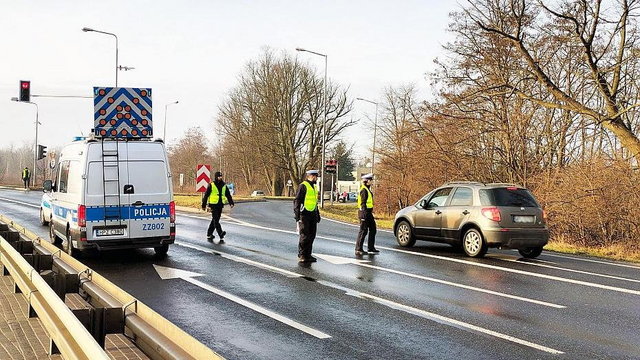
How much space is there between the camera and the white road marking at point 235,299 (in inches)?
271

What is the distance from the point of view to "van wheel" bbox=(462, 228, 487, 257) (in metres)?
13.6

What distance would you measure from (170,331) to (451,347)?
10.4ft

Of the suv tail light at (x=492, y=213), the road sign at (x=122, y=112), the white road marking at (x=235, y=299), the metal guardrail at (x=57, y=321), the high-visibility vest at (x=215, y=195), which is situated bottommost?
the white road marking at (x=235, y=299)

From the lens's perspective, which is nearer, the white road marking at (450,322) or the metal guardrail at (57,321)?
the metal guardrail at (57,321)

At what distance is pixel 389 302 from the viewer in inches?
337

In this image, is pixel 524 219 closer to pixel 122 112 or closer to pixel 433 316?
pixel 433 316

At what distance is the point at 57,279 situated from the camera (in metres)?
6.52

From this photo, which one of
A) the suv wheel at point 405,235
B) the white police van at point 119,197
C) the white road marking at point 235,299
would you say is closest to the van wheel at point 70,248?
the white police van at point 119,197

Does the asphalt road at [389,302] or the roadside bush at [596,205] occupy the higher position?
the roadside bush at [596,205]

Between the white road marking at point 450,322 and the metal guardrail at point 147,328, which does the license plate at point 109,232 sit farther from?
the metal guardrail at point 147,328

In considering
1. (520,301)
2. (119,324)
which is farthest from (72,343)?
(520,301)

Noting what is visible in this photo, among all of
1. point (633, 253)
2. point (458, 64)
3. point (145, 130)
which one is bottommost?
point (633, 253)

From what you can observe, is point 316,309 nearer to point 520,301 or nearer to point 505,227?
point 520,301

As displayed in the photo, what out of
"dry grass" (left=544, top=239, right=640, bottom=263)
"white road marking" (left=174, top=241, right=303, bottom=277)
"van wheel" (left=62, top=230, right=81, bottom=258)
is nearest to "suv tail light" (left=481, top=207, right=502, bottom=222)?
"dry grass" (left=544, top=239, right=640, bottom=263)
